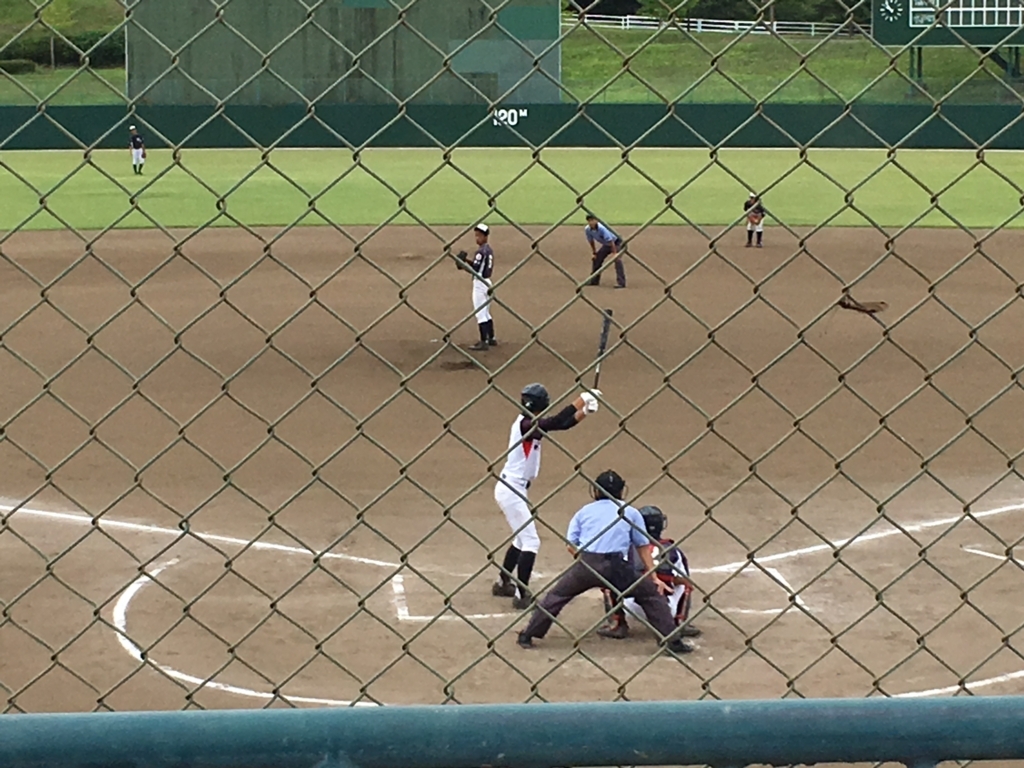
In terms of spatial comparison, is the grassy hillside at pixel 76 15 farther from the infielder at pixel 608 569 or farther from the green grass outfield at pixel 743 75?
the infielder at pixel 608 569

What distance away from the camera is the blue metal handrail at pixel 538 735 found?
2.21m

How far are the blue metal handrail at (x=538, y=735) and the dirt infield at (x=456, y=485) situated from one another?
0.97 metres

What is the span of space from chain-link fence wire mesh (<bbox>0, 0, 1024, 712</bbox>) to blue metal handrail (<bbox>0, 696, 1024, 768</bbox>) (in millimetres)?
910

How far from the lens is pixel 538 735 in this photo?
2.27 meters

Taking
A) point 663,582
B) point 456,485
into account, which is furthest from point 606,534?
point 456,485

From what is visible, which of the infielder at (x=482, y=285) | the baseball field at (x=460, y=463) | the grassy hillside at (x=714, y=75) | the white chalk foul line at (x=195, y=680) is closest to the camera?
the baseball field at (x=460, y=463)

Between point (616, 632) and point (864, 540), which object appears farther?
point (864, 540)

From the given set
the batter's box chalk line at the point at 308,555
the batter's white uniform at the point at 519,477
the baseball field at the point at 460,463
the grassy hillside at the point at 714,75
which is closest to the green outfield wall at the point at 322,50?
the grassy hillside at the point at 714,75

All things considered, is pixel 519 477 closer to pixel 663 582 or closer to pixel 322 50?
pixel 663 582

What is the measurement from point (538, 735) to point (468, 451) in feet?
36.3

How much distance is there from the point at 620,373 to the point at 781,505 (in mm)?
4657

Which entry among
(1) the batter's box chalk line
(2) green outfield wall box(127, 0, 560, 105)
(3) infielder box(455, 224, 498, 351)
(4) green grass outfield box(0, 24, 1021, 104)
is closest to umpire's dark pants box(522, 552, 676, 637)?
(1) the batter's box chalk line

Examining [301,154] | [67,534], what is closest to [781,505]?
[67,534]

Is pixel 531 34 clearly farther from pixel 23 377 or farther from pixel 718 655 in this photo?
pixel 718 655
